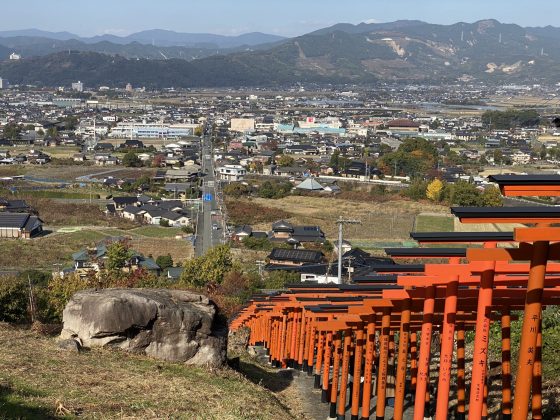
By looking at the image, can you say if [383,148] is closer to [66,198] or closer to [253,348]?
[66,198]

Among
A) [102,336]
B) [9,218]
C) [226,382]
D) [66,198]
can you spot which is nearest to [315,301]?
[226,382]

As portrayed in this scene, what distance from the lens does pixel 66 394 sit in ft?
17.3

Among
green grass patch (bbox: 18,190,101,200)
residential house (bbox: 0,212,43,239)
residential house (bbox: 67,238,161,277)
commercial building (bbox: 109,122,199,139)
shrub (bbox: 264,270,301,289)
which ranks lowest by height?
commercial building (bbox: 109,122,199,139)

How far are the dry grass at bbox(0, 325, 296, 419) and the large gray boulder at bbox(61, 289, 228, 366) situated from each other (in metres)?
0.18

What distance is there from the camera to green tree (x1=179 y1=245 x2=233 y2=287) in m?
19.7

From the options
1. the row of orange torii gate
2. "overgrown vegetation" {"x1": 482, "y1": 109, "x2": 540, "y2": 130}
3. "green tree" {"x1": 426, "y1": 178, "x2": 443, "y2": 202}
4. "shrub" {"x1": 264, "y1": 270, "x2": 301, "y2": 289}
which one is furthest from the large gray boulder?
"overgrown vegetation" {"x1": 482, "y1": 109, "x2": 540, "y2": 130}

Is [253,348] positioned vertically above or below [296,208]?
above

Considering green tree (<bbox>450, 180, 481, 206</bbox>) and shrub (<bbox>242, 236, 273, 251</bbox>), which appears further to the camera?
green tree (<bbox>450, 180, 481, 206</bbox>)

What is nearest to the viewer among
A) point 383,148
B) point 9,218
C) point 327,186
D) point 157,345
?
point 157,345

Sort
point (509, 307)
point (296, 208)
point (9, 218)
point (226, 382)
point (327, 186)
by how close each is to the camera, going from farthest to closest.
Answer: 1. point (327, 186)
2. point (296, 208)
3. point (9, 218)
4. point (226, 382)
5. point (509, 307)

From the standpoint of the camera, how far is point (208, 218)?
33.4 m

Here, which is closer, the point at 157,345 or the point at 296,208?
the point at 157,345

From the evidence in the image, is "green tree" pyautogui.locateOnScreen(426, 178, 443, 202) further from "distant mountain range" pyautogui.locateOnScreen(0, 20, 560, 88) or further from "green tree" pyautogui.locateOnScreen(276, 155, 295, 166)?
"distant mountain range" pyautogui.locateOnScreen(0, 20, 560, 88)

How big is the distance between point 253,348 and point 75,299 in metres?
4.83
